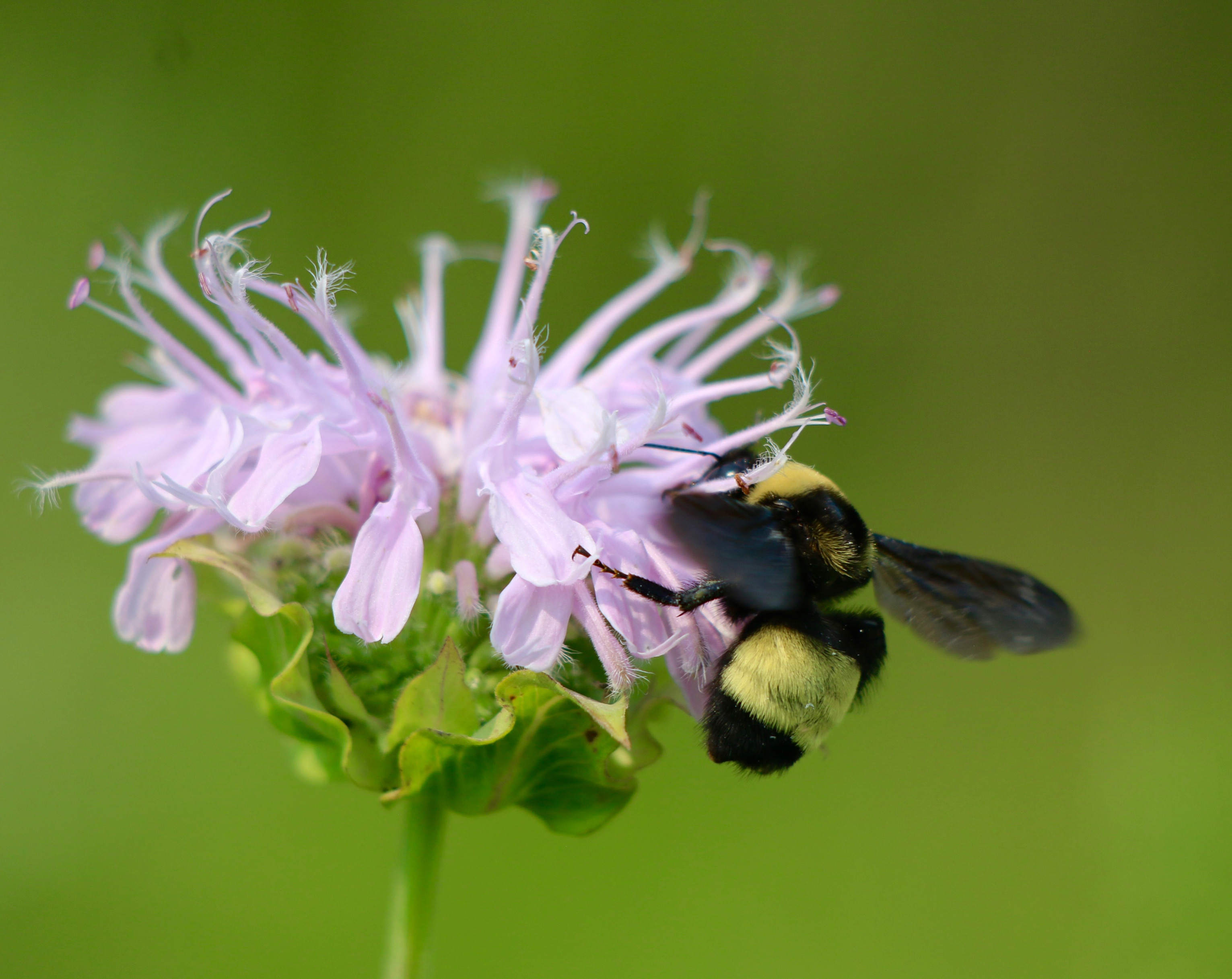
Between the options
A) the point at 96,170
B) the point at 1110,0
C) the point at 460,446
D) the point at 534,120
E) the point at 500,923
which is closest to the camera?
the point at 460,446

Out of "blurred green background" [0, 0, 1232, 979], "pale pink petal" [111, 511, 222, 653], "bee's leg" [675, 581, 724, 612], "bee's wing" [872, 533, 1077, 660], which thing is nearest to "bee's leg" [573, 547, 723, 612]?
"bee's leg" [675, 581, 724, 612]

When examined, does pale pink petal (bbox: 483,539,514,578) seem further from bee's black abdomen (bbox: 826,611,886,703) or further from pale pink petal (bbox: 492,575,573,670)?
bee's black abdomen (bbox: 826,611,886,703)

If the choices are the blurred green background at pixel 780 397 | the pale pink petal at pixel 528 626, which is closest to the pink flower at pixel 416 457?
the pale pink petal at pixel 528 626

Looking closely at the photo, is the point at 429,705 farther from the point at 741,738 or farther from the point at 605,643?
the point at 741,738

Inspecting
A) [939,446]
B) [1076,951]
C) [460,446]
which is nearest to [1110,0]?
[939,446]

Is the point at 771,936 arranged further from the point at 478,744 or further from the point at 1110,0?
the point at 1110,0

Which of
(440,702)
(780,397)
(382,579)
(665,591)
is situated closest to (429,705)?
(440,702)
